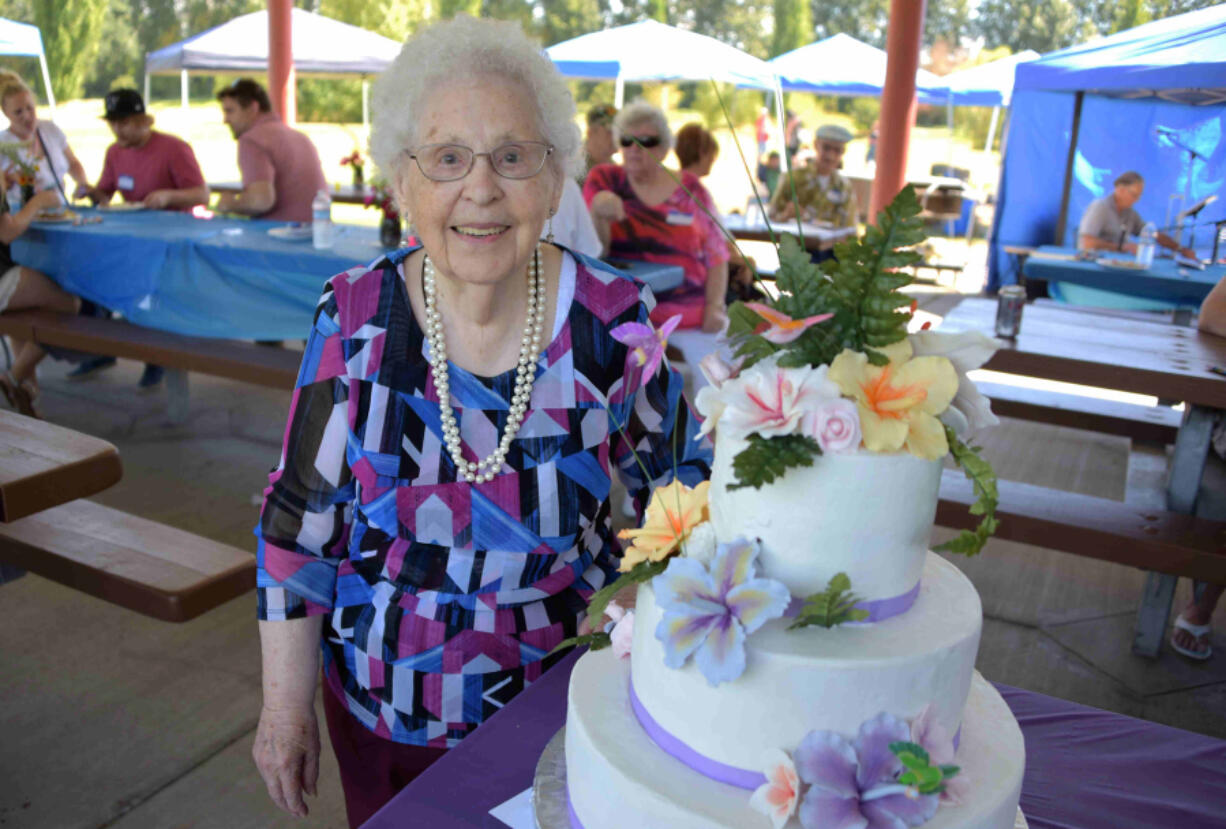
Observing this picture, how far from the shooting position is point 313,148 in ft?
20.0

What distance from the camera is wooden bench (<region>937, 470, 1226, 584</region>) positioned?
290cm

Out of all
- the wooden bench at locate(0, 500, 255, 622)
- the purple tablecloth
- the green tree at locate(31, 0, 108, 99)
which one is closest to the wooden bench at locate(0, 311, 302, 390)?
the wooden bench at locate(0, 500, 255, 622)

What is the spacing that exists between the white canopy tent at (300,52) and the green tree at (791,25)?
22.4m

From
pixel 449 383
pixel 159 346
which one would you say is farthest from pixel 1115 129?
pixel 449 383

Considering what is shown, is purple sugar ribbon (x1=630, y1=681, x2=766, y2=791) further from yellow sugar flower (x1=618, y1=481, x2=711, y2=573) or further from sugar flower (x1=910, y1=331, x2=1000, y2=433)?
sugar flower (x1=910, y1=331, x2=1000, y2=433)

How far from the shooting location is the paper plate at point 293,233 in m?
4.82

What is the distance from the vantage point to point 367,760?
5.15 ft

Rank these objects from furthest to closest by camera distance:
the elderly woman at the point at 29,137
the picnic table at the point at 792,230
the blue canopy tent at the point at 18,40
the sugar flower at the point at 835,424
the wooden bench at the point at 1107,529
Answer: the blue canopy tent at the point at 18,40
the picnic table at the point at 792,230
the elderly woman at the point at 29,137
the wooden bench at the point at 1107,529
the sugar flower at the point at 835,424

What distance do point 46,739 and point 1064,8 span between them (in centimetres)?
3265

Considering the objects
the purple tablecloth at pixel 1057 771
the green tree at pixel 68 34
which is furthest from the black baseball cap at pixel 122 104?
the green tree at pixel 68 34

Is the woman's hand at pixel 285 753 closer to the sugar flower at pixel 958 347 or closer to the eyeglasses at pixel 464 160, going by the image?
the eyeglasses at pixel 464 160

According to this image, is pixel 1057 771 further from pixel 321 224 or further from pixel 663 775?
pixel 321 224

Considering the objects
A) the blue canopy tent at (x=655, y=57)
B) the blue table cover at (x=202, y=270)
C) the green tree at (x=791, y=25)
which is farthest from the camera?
the green tree at (x=791, y=25)

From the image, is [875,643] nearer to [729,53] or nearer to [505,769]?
[505,769]
